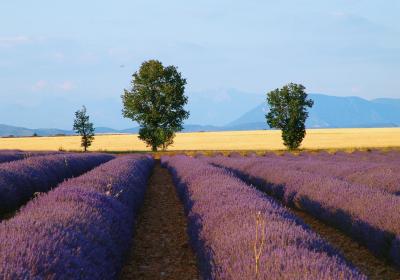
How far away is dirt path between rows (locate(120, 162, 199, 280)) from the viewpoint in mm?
5551

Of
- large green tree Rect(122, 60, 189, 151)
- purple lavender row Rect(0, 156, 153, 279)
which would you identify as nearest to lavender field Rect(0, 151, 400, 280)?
purple lavender row Rect(0, 156, 153, 279)

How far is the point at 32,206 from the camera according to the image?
5.30 meters

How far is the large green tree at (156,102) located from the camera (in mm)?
42969

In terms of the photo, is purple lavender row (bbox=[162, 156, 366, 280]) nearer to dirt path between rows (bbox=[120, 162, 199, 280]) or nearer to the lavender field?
the lavender field

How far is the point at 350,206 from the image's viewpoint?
7.38m

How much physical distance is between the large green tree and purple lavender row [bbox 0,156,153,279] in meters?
36.8

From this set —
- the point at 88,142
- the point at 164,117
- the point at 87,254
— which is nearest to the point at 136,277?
the point at 87,254

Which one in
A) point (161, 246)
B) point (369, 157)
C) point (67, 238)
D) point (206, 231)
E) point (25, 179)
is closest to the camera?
point (67, 238)

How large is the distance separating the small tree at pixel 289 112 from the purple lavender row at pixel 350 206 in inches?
1302

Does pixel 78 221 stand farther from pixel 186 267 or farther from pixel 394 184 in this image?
pixel 394 184

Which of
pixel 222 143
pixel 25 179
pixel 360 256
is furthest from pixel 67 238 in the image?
pixel 222 143

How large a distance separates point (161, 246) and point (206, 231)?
6.30ft

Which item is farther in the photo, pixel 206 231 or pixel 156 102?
pixel 156 102

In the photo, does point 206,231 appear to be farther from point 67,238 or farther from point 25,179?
point 25,179
